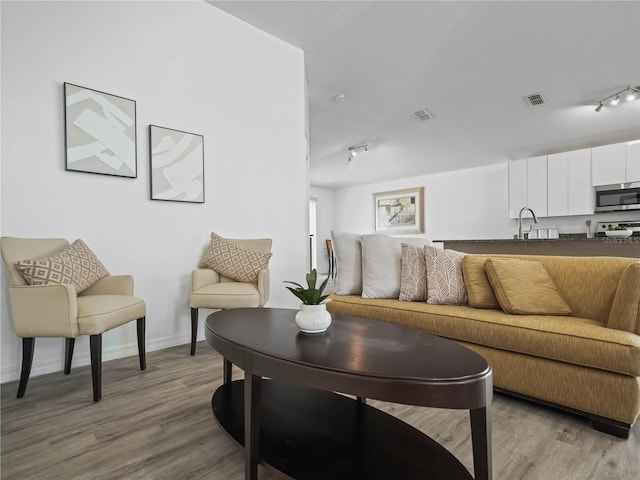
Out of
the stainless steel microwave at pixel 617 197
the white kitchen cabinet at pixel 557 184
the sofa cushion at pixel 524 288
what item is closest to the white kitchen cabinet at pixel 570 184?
the white kitchen cabinet at pixel 557 184

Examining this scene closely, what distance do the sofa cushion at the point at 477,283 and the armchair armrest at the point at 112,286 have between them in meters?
2.22

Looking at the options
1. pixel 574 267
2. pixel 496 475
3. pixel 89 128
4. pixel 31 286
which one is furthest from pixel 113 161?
pixel 574 267

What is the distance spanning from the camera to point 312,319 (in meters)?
1.31

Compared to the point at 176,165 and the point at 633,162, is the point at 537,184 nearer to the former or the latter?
the point at 633,162

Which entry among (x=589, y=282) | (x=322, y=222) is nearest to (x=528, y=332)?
(x=589, y=282)

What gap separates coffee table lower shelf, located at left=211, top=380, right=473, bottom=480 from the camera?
101 cm

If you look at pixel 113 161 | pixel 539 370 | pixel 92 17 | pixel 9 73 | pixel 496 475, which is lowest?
pixel 496 475

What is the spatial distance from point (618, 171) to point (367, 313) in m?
5.17

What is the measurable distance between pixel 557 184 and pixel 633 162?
943mm

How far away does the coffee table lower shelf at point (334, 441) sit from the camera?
101 centimetres

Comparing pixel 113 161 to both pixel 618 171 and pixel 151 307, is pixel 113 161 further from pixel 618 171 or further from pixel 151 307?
pixel 618 171

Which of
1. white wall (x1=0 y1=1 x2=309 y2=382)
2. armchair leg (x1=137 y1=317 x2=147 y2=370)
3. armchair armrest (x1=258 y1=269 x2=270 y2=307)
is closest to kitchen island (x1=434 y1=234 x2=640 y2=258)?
white wall (x1=0 y1=1 x2=309 y2=382)

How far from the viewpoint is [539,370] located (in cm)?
162

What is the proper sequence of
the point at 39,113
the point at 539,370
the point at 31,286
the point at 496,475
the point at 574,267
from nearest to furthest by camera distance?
the point at 496,475 < the point at 539,370 < the point at 31,286 < the point at 574,267 < the point at 39,113
